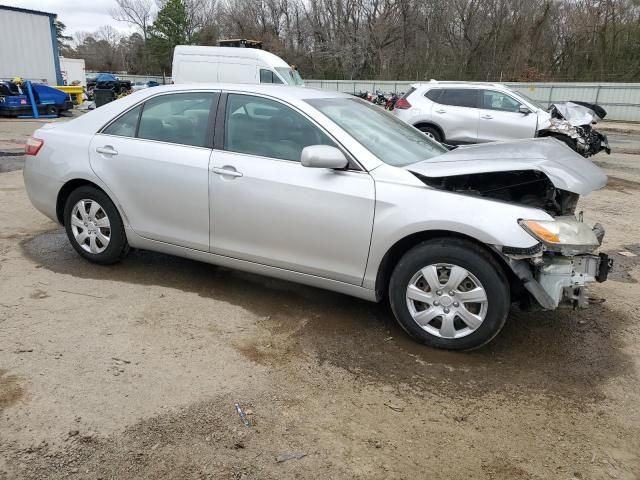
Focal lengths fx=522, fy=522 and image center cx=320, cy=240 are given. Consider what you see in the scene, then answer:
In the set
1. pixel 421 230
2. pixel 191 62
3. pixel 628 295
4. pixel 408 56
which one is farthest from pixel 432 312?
pixel 408 56

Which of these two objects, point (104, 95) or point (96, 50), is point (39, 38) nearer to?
point (104, 95)

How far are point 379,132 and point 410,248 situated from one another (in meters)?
1.05

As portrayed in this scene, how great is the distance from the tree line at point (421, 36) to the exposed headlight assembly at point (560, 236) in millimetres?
31980

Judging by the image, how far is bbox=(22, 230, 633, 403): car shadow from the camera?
3137 millimetres

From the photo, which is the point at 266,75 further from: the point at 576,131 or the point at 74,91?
the point at 74,91

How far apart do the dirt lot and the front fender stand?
76 cm

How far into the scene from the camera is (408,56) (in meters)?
44.6

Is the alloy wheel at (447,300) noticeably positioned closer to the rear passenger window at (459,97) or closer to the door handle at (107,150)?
the door handle at (107,150)

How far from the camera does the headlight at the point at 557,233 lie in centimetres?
306

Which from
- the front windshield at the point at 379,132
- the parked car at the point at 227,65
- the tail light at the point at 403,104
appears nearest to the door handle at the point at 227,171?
the front windshield at the point at 379,132

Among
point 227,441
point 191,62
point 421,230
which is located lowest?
point 227,441

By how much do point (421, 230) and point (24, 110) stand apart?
21.3 meters

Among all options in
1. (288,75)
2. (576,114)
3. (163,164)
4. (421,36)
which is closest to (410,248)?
(163,164)

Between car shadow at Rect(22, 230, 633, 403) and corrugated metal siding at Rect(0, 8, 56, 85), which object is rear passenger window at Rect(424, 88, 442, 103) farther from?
corrugated metal siding at Rect(0, 8, 56, 85)
